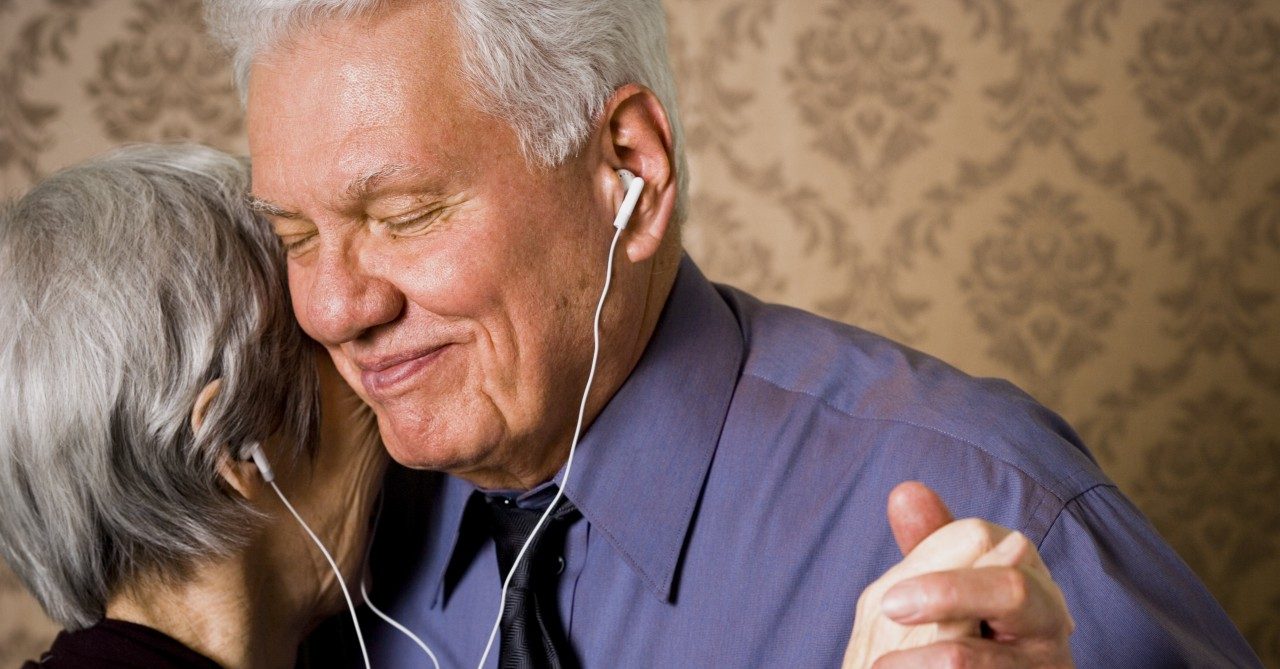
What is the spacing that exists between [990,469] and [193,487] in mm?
767

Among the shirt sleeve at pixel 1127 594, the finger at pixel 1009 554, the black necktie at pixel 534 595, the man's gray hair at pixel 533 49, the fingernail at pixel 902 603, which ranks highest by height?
the man's gray hair at pixel 533 49

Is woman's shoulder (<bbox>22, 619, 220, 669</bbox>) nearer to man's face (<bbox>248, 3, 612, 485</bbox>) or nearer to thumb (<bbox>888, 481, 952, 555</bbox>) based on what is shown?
man's face (<bbox>248, 3, 612, 485</bbox>)

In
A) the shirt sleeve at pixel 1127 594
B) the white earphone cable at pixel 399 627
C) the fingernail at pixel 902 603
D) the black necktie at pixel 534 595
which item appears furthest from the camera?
the white earphone cable at pixel 399 627

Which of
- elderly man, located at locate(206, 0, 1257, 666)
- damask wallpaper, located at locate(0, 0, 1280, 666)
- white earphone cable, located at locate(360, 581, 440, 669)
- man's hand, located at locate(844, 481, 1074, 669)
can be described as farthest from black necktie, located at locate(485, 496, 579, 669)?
damask wallpaper, located at locate(0, 0, 1280, 666)

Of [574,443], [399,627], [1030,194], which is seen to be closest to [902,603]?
[574,443]

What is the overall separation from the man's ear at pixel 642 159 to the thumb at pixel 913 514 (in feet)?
1.43

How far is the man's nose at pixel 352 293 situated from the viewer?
1.00 metres

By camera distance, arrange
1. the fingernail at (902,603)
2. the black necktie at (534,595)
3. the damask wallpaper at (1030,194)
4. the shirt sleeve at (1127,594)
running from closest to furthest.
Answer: the fingernail at (902,603) → the shirt sleeve at (1127,594) → the black necktie at (534,595) → the damask wallpaper at (1030,194)

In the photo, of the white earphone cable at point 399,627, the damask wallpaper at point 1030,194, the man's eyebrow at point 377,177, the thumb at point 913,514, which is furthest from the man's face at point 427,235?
the damask wallpaper at point 1030,194

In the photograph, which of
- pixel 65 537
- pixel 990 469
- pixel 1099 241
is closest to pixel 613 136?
pixel 990 469

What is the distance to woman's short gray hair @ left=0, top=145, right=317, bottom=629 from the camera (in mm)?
1091

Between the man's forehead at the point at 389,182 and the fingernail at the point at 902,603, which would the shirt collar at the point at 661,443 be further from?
the fingernail at the point at 902,603

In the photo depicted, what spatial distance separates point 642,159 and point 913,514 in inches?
19.5

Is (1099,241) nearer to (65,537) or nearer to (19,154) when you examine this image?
(65,537)
